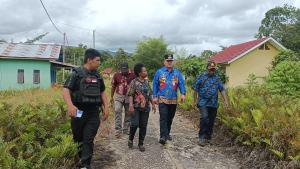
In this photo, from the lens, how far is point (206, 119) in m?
7.45

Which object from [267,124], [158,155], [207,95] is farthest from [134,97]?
[267,124]

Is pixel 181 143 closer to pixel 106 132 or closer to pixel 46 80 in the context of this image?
pixel 106 132

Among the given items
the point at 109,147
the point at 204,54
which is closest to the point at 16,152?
the point at 109,147

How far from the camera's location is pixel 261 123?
680 cm

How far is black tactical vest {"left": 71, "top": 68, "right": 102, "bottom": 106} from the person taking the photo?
5137 mm

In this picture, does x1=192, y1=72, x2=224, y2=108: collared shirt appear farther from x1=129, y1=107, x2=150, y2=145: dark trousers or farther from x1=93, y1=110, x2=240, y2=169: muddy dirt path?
x1=129, y1=107, x2=150, y2=145: dark trousers

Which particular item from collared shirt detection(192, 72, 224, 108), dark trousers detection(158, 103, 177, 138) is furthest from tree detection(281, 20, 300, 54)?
dark trousers detection(158, 103, 177, 138)

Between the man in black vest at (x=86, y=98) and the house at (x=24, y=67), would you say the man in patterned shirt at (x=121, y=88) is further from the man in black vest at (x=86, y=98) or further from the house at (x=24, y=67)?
the house at (x=24, y=67)

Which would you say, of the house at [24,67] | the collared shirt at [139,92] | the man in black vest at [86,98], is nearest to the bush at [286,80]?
the collared shirt at [139,92]

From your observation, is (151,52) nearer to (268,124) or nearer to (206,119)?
(206,119)

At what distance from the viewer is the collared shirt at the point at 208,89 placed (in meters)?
7.44

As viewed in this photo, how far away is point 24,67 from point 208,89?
746 inches

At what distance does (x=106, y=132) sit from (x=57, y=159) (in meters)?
2.93

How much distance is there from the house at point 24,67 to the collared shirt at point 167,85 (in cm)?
1766
